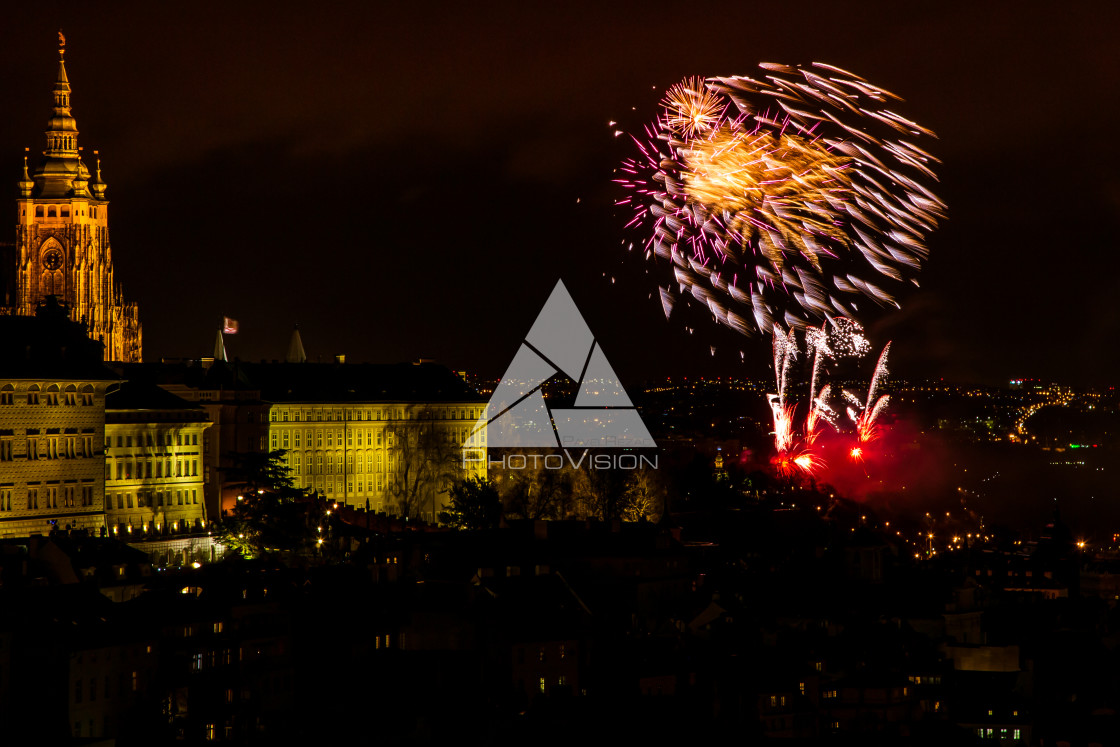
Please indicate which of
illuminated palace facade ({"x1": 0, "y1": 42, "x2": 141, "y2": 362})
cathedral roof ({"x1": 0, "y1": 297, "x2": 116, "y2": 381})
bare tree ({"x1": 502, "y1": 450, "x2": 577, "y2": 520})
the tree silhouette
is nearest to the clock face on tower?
illuminated palace facade ({"x1": 0, "y1": 42, "x2": 141, "y2": 362})

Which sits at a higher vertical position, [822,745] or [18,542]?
[18,542]

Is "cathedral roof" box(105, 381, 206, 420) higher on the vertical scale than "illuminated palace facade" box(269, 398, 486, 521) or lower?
higher

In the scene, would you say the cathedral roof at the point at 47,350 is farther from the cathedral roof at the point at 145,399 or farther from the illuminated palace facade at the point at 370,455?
A: the illuminated palace facade at the point at 370,455

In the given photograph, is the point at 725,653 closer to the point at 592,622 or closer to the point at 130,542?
the point at 592,622

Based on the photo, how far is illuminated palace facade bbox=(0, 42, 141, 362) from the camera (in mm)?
103812

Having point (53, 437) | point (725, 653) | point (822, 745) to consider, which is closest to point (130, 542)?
point (53, 437)

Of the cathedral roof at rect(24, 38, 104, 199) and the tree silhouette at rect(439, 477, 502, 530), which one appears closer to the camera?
the tree silhouette at rect(439, 477, 502, 530)

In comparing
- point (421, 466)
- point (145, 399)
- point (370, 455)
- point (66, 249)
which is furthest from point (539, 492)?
point (66, 249)

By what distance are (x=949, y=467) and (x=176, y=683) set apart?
422 feet

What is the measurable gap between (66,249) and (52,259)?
2.85 ft

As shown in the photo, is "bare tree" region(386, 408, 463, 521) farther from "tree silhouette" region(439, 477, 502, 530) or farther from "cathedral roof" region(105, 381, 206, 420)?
"cathedral roof" region(105, 381, 206, 420)

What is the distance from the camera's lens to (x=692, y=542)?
8575 centimetres

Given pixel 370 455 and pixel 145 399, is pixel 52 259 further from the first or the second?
pixel 145 399

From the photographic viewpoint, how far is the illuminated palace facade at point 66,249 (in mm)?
103812
